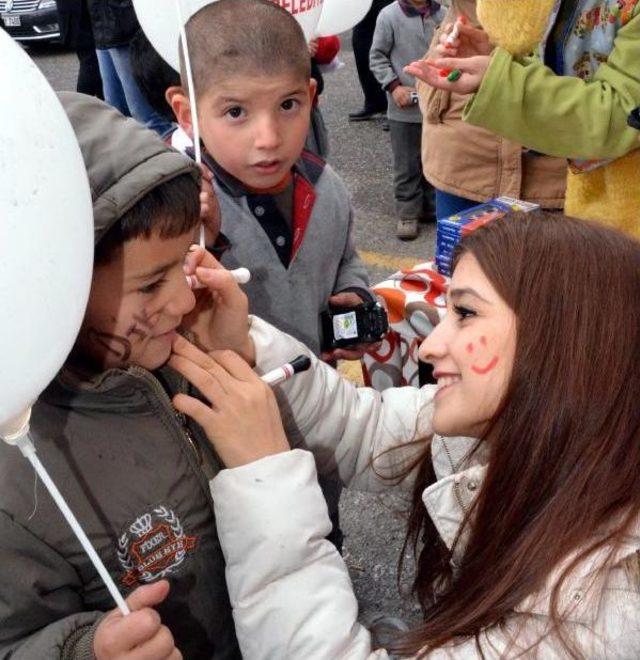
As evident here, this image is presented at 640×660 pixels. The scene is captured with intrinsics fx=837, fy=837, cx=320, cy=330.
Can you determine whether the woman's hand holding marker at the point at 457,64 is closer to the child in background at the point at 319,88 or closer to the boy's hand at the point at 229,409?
the child in background at the point at 319,88

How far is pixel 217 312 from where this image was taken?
1338mm

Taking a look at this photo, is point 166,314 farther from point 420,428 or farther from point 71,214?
point 420,428

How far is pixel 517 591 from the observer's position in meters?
1.07

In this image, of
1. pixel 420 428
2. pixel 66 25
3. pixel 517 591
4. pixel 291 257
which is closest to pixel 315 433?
pixel 420 428

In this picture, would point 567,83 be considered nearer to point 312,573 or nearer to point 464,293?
point 464,293

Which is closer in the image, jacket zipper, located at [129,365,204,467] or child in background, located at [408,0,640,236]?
jacket zipper, located at [129,365,204,467]

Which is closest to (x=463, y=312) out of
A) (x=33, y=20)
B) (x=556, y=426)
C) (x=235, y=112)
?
(x=556, y=426)

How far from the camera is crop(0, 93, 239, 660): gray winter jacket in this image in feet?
3.25

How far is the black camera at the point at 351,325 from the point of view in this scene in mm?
1811

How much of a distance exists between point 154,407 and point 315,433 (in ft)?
1.38

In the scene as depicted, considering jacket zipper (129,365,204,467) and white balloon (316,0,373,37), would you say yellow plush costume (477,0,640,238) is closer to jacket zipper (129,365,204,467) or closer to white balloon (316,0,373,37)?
white balloon (316,0,373,37)

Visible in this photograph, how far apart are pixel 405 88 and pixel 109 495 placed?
340 cm

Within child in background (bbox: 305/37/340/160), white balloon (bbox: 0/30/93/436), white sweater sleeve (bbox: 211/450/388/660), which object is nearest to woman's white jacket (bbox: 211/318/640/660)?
white sweater sleeve (bbox: 211/450/388/660)

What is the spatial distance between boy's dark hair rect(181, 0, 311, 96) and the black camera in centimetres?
50
